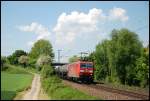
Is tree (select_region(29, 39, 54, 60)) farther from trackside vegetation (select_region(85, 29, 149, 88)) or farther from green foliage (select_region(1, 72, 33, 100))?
green foliage (select_region(1, 72, 33, 100))

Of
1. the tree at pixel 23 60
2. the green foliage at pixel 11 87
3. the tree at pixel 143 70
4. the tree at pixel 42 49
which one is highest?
the tree at pixel 42 49

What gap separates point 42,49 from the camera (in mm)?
146000

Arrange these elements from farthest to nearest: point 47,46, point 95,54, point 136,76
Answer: point 47,46, point 95,54, point 136,76

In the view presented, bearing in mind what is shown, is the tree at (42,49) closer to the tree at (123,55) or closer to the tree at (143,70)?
the tree at (123,55)

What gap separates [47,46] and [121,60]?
270 ft

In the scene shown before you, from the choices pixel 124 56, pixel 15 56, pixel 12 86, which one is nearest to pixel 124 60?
pixel 124 56

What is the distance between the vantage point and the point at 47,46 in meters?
146

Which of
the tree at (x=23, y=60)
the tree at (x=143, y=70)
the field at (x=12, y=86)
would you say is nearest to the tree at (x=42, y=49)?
the tree at (x=23, y=60)

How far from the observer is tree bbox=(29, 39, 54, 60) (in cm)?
14538

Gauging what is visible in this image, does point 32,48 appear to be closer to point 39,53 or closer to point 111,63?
point 39,53

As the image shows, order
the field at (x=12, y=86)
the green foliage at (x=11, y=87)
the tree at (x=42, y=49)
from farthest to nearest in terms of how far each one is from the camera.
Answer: the tree at (x=42, y=49) → the field at (x=12, y=86) → the green foliage at (x=11, y=87)

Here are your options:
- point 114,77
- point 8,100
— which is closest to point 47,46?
point 114,77

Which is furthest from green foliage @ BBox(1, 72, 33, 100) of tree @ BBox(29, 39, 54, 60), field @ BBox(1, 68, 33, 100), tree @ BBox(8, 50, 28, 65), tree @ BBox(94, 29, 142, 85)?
tree @ BBox(8, 50, 28, 65)

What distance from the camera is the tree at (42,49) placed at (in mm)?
145375
